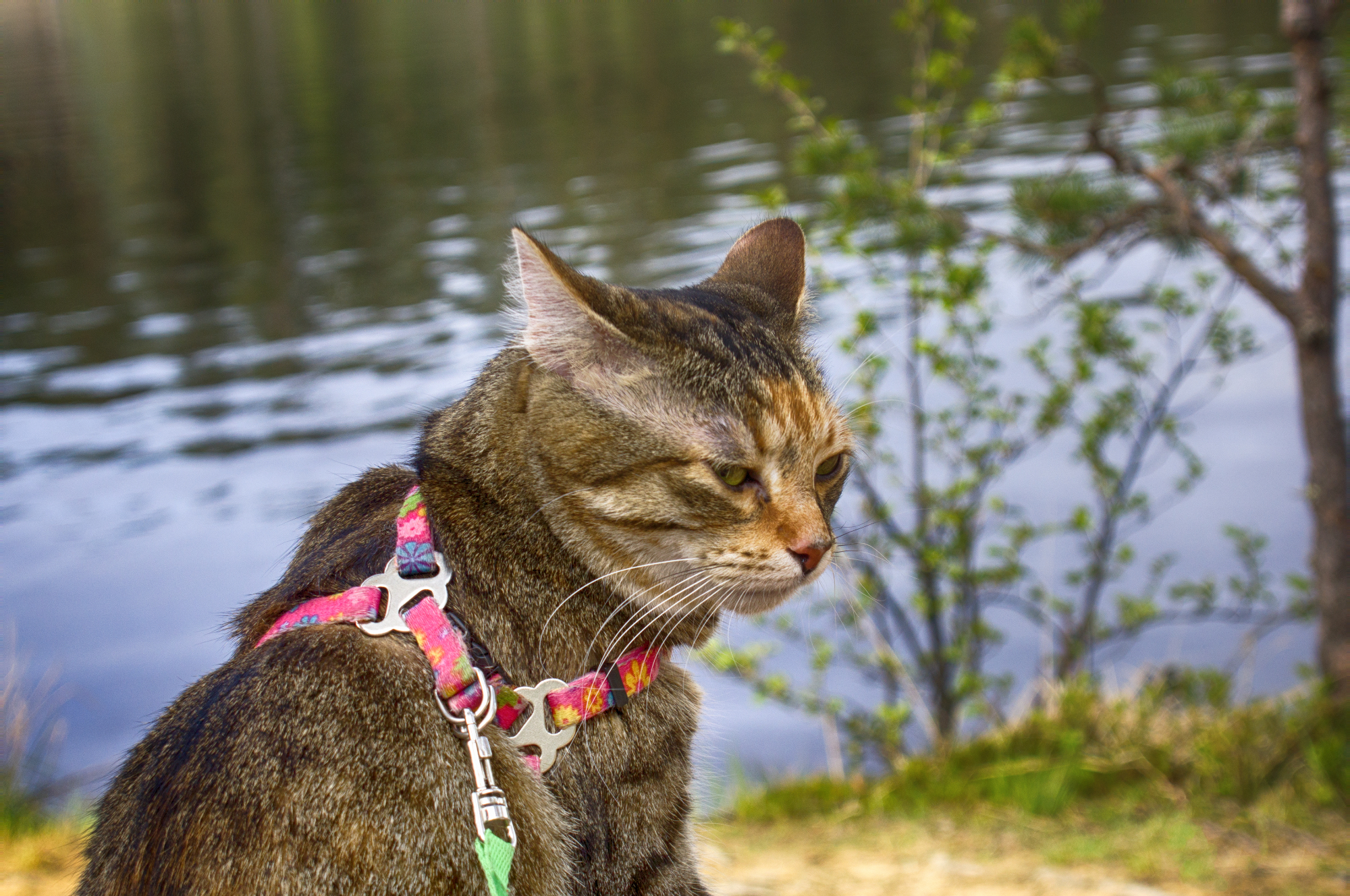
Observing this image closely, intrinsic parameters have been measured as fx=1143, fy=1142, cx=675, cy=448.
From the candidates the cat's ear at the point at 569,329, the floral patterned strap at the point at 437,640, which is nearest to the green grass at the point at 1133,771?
the floral patterned strap at the point at 437,640

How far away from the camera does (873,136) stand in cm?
1391

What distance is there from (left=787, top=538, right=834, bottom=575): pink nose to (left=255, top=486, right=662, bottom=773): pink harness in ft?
1.19

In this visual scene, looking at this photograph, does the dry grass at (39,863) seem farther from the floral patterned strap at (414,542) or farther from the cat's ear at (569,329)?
the cat's ear at (569,329)

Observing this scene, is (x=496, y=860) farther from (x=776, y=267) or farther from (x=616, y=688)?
(x=776, y=267)

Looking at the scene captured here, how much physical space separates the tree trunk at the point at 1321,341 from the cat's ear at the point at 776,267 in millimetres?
2538

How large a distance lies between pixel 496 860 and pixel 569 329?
0.86m

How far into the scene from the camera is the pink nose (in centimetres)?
198

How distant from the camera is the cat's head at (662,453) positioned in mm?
1948

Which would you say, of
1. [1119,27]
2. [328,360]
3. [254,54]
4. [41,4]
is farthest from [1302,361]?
[254,54]

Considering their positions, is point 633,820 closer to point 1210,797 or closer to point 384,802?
point 384,802

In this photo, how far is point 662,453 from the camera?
6.38 ft

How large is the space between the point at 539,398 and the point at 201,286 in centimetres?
1132

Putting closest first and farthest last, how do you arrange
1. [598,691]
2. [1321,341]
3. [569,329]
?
[598,691] → [569,329] → [1321,341]

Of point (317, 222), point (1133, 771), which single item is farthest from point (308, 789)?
point (317, 222)
